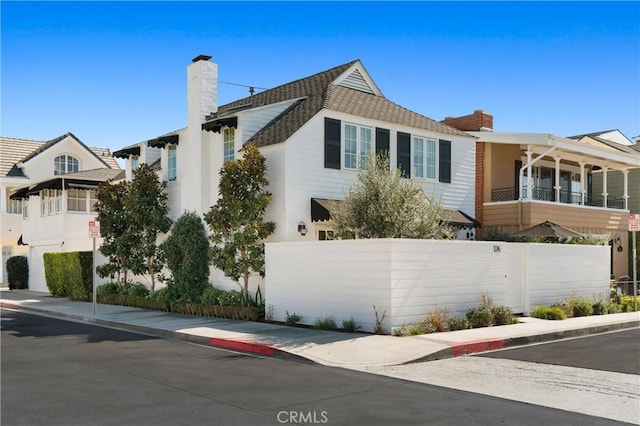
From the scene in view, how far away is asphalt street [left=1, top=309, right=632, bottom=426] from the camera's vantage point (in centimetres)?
725

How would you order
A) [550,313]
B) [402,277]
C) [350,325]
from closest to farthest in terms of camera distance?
[402,277] < [350,325] < [550,313]

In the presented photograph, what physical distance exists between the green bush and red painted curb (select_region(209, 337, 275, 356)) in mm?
23557

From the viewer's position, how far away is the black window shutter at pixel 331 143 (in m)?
19.5

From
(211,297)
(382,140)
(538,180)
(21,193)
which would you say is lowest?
(211,297)

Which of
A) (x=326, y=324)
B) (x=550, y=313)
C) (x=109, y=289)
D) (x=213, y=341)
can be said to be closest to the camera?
(x=213, y=341)

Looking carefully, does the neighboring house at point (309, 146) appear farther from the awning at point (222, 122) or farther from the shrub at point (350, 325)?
the shrub at point (350, 325)

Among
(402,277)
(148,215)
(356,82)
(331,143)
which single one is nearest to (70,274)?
(148,215)

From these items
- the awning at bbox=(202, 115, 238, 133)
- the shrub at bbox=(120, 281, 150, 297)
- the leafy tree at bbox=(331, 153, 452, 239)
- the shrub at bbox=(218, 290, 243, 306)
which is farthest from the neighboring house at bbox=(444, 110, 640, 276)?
the shrub at bbox=(120, 281, 150, 297)

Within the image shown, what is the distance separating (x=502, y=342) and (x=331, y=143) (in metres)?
8.87

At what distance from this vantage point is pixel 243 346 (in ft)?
42.8

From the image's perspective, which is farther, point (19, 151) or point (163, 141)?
point (19, 151)

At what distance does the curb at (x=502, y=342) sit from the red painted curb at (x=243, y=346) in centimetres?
283

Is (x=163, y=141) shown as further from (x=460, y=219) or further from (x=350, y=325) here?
(x=350, y=325)

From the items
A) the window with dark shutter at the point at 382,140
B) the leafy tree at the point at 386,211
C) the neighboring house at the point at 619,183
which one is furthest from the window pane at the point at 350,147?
the neighboring house at the point at 619,183
